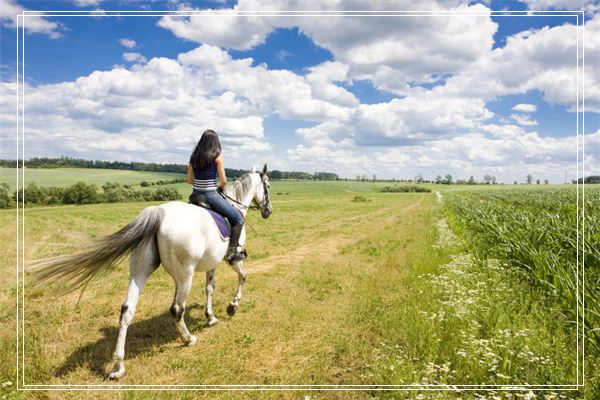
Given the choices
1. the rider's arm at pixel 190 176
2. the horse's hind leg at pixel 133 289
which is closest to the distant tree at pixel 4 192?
the rider's arm at pixel 190 176

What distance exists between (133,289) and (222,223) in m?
1.87

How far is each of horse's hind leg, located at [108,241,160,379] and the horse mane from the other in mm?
2490

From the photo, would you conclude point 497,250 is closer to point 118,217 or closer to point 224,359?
point 224,359

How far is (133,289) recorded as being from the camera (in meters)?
4.91

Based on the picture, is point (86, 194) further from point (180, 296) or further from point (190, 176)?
point (180, 296)

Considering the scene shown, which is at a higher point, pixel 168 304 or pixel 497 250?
pixel 497 250

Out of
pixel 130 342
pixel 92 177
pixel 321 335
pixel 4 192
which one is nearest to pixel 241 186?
pixel 321 335

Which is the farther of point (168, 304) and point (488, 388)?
point (168, 304)

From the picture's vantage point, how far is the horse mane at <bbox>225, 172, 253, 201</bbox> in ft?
Result: 24.2

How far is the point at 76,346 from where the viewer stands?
18.4ft

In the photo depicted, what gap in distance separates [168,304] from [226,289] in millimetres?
1613

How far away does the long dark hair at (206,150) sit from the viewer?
584cm

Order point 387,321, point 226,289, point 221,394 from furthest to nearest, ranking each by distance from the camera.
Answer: point 226,289
point 387,321
point 221,394

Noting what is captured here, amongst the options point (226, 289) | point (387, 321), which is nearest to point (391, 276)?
point (387, 321)
